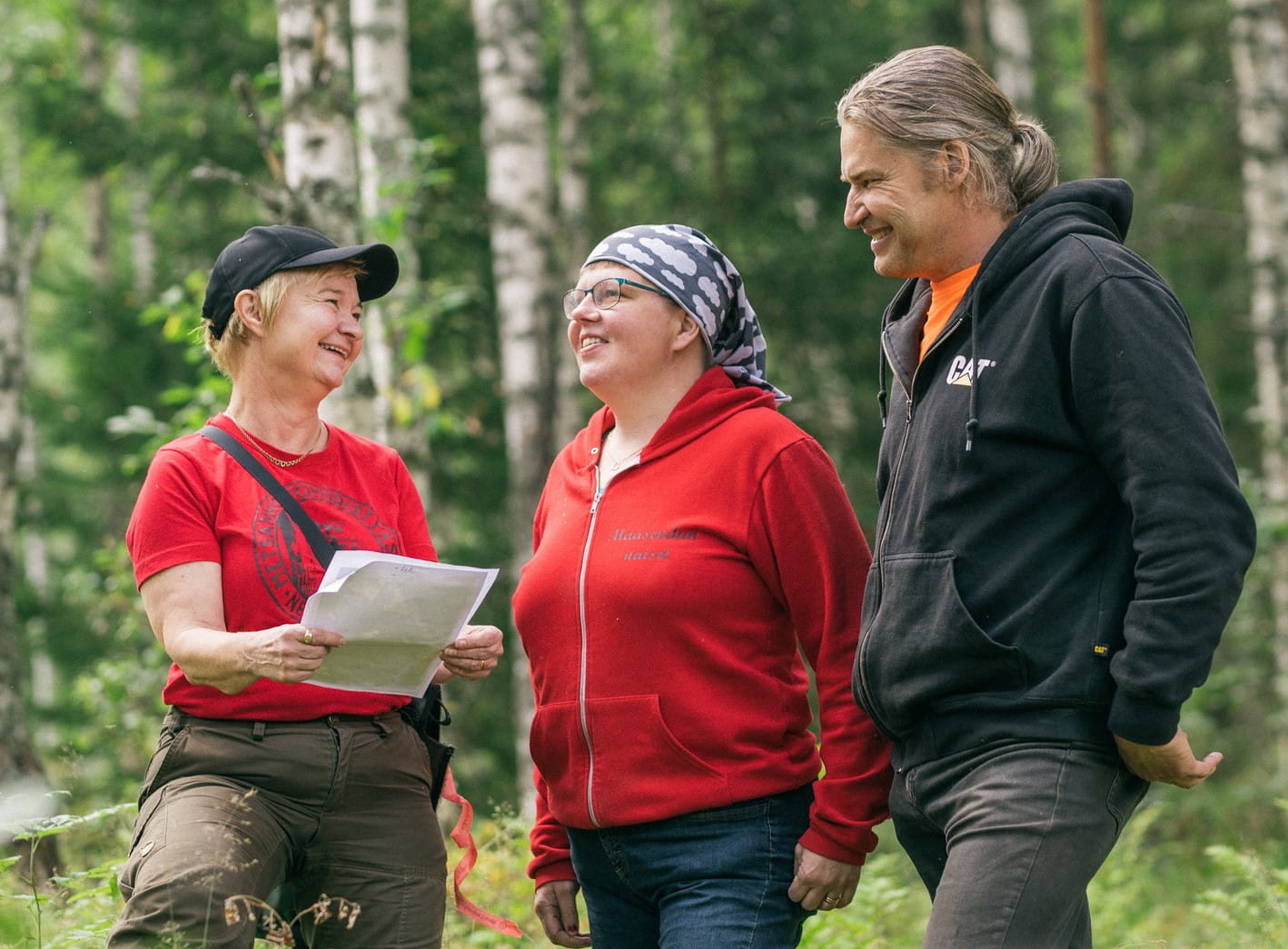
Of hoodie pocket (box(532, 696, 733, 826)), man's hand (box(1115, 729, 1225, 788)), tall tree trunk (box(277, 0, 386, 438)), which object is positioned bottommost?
hoodie pocket (box(532, 696, 733, 826))

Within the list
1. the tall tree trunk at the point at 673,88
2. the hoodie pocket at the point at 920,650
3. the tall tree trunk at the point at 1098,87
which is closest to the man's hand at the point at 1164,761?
the hoodie pocket at the point at 920,650

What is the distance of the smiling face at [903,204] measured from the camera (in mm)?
3084

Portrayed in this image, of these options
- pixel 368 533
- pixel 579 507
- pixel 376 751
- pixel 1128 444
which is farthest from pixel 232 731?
pixel 1128 444

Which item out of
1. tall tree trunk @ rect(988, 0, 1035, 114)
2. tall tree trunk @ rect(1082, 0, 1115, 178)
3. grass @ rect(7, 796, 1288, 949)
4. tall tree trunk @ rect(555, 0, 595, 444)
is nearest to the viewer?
grass @ rect(7, 796, 1288, 949)

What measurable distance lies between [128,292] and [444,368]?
324 centimetres

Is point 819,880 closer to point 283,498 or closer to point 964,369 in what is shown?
point 964,369

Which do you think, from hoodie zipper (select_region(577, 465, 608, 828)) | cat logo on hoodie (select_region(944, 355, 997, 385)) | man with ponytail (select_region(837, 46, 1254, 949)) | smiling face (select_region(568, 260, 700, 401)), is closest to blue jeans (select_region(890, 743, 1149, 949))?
man with ponytail (select_region(837, 46, 1254, 949))

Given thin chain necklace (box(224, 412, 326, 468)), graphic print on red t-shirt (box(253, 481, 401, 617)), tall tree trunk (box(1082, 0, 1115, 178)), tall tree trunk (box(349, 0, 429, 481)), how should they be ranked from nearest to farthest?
graphic print on red t-shirt (box(253, 481, 401, 617)), thin chain necklace (box(224, 412, 326, 468)), tall tree trunk (box(349, 0, 429, 481)), tall tree trunk (box(1082, 0, 1115, 178))

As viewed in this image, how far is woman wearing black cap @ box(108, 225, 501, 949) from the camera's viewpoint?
3092 millimetres

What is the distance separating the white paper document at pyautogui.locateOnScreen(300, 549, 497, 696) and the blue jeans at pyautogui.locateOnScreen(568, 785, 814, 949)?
667mm

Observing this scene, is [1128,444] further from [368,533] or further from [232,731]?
[232,731]

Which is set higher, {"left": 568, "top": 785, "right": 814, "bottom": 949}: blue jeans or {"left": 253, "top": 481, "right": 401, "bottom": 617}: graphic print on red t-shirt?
{"left": 253, "top": 481, "right": 401, "bottom": 617}: graphic print on red t-shirt

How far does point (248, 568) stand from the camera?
331 cm

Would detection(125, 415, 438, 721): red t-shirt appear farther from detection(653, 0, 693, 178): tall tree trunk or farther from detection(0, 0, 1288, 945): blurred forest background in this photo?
detection(653, 0, 693, 178): tall tree trunk
